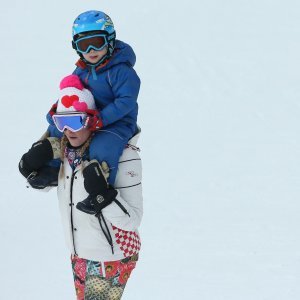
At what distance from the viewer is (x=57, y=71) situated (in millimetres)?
11336

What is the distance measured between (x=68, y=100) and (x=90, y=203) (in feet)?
1.69

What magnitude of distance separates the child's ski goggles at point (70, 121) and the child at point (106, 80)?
0.03 metres

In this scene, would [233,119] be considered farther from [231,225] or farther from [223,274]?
[223,274]

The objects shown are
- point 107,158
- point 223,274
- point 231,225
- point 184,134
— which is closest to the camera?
point 107,158

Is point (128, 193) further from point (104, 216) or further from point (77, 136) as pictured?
point (77, 136)

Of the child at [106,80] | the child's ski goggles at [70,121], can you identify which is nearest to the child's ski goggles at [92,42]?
the child at [106,80]

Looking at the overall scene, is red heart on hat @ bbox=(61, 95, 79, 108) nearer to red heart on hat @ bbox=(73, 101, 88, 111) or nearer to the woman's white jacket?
red heart on hat @ bbox=(73, 101, 88, 111)

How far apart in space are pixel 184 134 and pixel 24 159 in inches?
235

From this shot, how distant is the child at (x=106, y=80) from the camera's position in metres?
3.26

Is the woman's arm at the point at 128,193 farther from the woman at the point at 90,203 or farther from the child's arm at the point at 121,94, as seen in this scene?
the child's arm at the point at 121,94

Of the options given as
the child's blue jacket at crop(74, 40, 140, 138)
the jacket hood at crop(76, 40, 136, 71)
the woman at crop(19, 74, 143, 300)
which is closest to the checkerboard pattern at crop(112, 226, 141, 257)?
the woman at crop(19, 74, 143, 300)

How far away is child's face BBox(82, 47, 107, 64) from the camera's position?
10.7 ft

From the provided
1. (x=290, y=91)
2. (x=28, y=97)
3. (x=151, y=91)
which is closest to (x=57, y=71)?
(x=28, y=97)

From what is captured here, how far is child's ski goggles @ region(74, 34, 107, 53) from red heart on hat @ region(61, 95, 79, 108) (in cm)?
23
